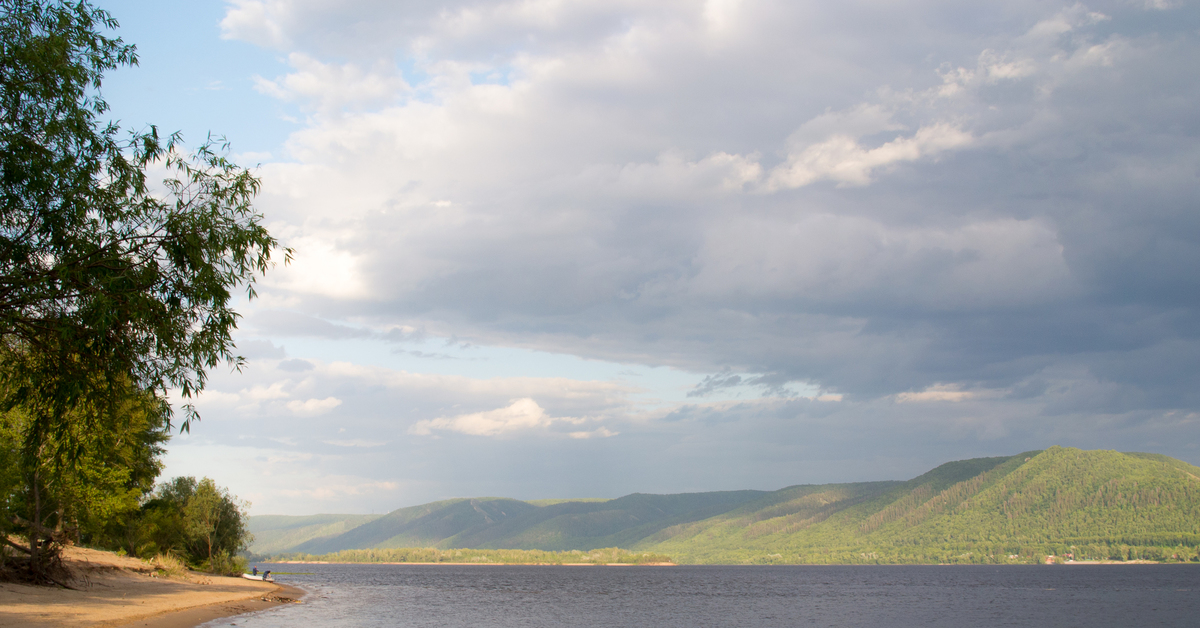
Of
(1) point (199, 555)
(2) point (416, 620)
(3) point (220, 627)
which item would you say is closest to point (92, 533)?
(1) point (199, 555)

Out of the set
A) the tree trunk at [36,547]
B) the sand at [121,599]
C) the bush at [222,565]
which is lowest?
the bush at [222,565]

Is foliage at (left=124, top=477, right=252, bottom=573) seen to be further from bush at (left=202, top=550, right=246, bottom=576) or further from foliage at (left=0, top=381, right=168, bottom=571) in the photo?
foliage at (left=0, top=381, right=168, bottom=571)

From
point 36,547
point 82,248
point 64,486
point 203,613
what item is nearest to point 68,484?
point 64,486

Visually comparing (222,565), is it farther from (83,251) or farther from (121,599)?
(83,251)

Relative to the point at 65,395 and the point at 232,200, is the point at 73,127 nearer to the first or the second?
the point at 232,200

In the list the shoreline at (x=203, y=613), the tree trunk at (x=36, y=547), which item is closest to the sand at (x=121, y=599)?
the shoreline at (x=203, y=613)

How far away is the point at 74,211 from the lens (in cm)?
1844

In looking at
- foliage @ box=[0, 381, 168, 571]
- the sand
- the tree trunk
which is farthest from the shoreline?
foliage @ box=[0, 381, 168, 571]

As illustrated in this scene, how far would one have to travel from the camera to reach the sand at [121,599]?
35.8m

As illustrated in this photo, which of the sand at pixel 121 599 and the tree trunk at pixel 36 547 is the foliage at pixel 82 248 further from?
the tree trunk at pixel 36 547

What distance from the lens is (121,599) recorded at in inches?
1834

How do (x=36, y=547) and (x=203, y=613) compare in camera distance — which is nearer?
(x=36, y=547)

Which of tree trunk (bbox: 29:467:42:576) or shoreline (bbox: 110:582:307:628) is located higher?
tree trunk (bbox: 29:467:42:576)

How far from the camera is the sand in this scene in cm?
3575
